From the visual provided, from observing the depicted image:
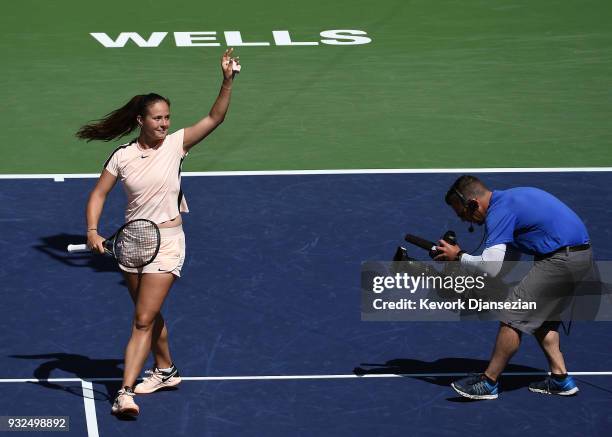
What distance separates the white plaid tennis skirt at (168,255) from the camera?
1045 centimetres

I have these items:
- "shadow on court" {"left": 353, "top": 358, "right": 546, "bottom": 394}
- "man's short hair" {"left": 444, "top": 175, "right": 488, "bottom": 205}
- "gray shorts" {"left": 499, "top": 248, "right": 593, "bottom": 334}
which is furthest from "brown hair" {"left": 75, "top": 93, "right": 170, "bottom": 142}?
"gray shorts" {"left": 499, "top": 248, "right": 593, "bottom": 334}

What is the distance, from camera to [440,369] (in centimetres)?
1152

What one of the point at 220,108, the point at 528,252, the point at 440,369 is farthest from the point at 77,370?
the point at 528,252

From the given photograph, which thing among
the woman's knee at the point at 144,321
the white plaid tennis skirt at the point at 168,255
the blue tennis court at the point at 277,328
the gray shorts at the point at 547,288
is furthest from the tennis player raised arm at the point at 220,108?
the gray shorts at the point at 547,288

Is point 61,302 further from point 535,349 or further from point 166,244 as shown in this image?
point 535,349

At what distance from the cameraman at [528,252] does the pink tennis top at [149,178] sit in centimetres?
226

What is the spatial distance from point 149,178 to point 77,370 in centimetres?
215

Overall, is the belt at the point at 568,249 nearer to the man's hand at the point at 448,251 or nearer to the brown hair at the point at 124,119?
the man's hand at the point at 448,251

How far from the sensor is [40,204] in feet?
51.3

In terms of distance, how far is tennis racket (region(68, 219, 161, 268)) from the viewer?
33.9ft

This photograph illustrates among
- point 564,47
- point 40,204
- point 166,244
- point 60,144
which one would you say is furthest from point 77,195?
point 564,47

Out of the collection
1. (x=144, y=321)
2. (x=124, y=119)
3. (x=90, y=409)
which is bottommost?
(x=90, y=409)

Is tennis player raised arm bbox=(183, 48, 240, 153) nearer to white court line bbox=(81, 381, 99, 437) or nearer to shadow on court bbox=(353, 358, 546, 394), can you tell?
Result: white court line bbox=(81, 381, 99, 437)

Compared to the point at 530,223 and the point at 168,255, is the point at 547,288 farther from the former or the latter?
the point at 168,255
